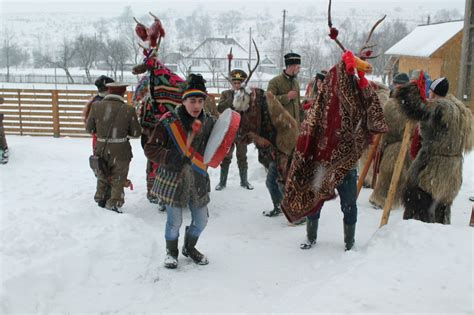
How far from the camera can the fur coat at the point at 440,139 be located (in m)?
4.15

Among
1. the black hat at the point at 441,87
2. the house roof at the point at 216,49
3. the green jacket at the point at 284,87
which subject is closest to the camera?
the black hat at the point at 441,87

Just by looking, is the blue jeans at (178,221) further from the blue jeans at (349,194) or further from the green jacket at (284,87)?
the green jacket at (284,87)

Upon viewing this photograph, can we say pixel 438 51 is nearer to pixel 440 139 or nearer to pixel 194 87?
pixel 440 139

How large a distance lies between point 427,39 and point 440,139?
1988 centimetres

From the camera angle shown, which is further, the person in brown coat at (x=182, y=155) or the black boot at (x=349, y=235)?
the black boot at (x=349, y=235)

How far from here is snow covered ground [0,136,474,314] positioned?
3.03 meters

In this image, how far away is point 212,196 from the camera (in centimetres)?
673

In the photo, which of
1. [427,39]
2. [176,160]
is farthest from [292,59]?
[427,39]

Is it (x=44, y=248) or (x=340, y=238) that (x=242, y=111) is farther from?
(x=44, y=248)

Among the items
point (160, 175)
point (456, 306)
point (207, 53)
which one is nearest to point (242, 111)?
point (160, 175)

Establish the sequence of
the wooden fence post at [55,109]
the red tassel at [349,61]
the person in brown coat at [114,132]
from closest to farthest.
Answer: the red tassel at [349,61] < the person in brown coat at [114,132] < the wooden fence post at [55,109]

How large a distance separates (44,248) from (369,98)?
3173 millimetres

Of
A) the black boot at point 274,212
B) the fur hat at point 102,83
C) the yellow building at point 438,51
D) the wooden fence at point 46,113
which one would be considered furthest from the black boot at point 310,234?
the yellow building at point 438,51

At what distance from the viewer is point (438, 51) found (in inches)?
773
